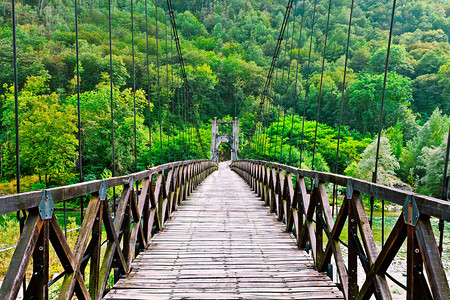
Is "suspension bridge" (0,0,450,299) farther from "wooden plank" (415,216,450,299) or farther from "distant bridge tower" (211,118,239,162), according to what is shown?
"distant bridge tower" (211,118,239,162)

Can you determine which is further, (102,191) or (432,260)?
(102,191)

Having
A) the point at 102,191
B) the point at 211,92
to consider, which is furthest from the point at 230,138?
the point at 102,191

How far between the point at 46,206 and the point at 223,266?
56.3 inches

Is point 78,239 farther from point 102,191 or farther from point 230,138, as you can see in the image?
point 230,138

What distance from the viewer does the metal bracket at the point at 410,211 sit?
1.02 m

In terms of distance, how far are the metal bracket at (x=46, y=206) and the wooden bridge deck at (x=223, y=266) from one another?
0.86 m

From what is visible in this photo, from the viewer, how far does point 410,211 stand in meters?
1.05

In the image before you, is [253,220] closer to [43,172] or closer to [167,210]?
[167,210]

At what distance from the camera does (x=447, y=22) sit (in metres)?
30.0

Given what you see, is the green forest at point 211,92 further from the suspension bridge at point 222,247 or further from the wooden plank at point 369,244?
the wooden plank at point 369,244

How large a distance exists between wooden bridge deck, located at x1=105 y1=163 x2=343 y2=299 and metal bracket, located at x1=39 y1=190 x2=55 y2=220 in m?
0.86

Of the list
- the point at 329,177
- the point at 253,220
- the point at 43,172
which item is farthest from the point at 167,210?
the point at 43,172

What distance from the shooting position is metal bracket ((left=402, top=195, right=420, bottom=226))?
1.02 meters

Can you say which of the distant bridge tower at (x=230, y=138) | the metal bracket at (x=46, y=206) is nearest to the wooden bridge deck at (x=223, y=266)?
the metal bracket at (x=46, y=206)
